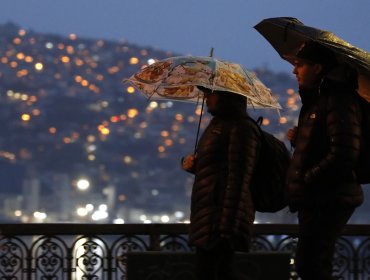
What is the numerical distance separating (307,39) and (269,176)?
2.99 ft

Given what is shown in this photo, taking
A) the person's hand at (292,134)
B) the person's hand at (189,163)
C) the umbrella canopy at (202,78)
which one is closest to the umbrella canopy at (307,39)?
the umbrella canopy at (202,78)

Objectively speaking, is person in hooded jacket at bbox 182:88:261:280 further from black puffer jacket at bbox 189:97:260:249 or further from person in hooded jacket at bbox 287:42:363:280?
person in hooded jacket at bbox 287:42:363:280

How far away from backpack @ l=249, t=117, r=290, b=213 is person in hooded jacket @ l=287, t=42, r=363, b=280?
56cm

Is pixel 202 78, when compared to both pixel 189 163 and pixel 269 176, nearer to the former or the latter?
pixel 189 163

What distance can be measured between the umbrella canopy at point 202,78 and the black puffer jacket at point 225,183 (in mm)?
244

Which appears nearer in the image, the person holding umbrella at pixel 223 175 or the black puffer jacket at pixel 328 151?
the black puffer jacket at pixel 328 151

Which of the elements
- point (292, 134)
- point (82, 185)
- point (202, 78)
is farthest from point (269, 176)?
point (82, 185)

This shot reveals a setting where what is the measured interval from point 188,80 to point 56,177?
72.2 m

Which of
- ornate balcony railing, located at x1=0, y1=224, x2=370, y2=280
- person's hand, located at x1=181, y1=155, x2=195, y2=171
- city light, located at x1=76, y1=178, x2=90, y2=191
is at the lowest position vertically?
ornate balcony railing, located at x1=0, y1=224, x2=370, y2=280

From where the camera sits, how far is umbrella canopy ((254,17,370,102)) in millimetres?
4191

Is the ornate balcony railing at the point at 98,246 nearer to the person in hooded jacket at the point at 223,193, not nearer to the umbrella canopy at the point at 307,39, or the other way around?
the person in hooded jacket at the point at 223,193

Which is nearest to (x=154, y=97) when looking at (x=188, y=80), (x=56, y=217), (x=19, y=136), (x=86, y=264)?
(x=188, y=80)

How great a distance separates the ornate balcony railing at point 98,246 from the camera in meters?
6.99

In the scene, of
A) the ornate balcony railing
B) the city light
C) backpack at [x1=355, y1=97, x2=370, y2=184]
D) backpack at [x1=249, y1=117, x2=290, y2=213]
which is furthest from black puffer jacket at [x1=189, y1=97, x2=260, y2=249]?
the city light
